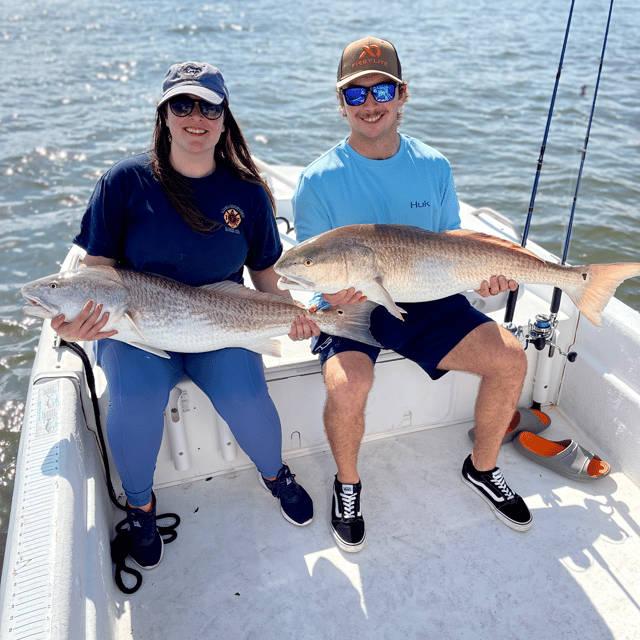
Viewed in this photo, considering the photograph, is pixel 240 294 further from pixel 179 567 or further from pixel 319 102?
pixel 319 102

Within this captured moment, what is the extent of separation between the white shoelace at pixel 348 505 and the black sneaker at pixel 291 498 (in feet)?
0.58

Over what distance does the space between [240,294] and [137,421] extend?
710 mm

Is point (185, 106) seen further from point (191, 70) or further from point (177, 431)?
point (177, 431)

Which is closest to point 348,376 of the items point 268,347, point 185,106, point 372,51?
point 268,347

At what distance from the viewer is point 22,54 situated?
16219 mm

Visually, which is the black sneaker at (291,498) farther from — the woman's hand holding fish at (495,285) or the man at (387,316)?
the woman's hand holding fish at (495,285)

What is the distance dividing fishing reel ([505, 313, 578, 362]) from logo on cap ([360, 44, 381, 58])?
1539 millimetres

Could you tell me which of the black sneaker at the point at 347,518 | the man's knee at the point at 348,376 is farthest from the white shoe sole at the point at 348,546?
the man's knee at the point at 348,376

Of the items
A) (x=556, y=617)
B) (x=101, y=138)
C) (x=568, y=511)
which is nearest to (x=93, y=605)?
(x=556, y=617)

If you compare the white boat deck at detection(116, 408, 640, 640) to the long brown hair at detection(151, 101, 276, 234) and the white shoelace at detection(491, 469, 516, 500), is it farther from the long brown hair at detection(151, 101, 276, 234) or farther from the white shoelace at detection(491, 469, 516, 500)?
the long brown hair at detection(151, 101, 276, 234)

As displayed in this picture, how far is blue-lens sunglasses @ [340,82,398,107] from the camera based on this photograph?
2889 mm

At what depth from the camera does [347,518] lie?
8.91 ft

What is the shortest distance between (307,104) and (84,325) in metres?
11.3

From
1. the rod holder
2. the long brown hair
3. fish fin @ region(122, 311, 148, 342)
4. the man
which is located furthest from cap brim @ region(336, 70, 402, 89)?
the rod holder
